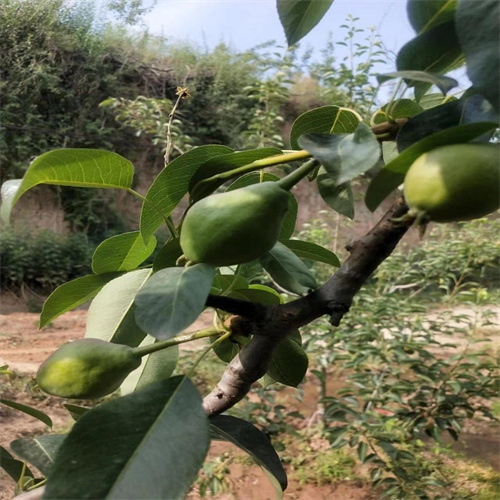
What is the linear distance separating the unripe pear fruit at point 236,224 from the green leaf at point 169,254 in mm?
60

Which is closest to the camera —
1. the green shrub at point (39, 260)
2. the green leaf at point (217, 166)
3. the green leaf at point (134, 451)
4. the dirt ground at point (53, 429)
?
the green leaf at point (134, 451)

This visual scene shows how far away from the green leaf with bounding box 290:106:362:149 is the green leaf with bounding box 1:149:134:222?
0.13 meters

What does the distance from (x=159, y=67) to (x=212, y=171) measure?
472 centimetres

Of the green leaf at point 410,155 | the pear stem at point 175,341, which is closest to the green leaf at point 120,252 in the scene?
Result: the pear stem at point 175,341

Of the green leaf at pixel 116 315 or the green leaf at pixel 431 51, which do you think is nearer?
the green leaf at pixel 431 51

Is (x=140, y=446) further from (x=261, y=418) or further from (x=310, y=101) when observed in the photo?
(x=310, y=101)

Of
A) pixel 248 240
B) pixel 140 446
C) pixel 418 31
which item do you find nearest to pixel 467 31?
pixel 418 31

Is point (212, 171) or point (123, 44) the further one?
point (123, 44)

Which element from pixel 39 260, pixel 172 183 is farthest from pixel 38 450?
pixel 39 260

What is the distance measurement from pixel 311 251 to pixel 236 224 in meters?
0.17

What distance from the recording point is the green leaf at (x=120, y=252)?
17.0 inches

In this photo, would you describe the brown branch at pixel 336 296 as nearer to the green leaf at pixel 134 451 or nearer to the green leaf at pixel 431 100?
the green leaf at pixel 134 451

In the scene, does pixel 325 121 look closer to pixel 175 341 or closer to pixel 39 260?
pixel 175 341

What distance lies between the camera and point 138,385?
40cm
